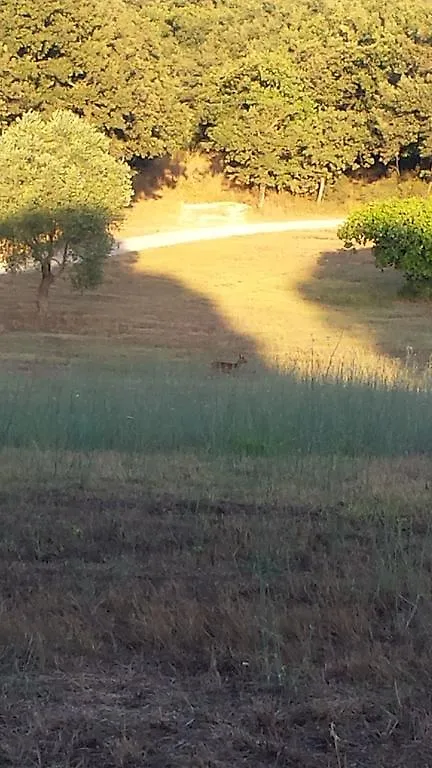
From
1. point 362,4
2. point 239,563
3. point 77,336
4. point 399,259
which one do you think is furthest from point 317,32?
point 239,563

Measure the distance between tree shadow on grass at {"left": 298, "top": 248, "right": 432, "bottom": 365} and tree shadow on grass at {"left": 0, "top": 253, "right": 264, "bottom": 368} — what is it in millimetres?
2973

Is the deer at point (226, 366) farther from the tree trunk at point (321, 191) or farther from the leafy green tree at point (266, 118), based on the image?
the tree trunk at point (321, 191)

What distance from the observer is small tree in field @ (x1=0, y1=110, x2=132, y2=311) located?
978 inches

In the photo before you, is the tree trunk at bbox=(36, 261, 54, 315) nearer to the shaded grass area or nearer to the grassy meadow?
the grassy meadow

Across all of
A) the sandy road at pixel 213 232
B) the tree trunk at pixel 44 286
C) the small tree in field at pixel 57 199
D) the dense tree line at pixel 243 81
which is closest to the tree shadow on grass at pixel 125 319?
the tree trunk at pixel 44 286

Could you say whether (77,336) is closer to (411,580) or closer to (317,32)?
(411,580)

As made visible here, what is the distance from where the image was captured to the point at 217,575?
4.83m

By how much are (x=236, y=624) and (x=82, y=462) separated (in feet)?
11.6

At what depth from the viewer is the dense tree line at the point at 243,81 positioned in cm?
4169

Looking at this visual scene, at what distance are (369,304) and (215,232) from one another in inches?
606

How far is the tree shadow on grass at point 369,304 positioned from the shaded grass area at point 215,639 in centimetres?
1572

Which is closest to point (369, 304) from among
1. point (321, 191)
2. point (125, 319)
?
point (125, 319)

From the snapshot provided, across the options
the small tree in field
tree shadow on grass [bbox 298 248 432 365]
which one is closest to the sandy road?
tree shadow on grass [bbox 298 248 432 365]

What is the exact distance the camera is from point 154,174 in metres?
55.5
